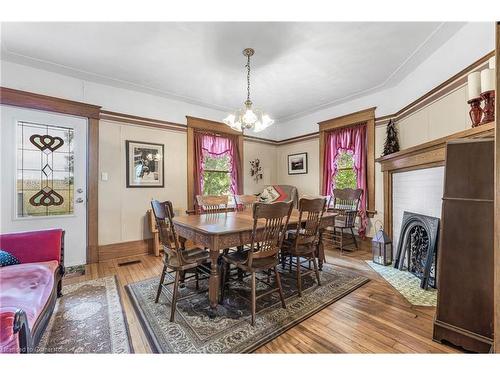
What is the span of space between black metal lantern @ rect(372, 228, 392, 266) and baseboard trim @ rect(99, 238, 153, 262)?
3.46 m

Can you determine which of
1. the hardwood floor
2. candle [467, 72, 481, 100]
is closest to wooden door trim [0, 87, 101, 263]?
the hardwood floor

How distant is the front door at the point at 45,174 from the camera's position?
2.87 metres

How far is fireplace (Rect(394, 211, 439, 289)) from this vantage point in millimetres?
2518

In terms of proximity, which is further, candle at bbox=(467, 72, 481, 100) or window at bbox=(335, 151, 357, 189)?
window at bbox=(335, 151, 357, 189)

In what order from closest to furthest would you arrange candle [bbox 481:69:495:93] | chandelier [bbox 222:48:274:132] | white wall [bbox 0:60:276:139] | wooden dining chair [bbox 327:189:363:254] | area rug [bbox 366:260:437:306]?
candle [bbox 481:69:495:93] → area rug [bbox 366:260:437:306] → chandelier [bbox 222:48:274:132] → white wall [bbox 0:60:276:139] → wooden dining chair [bbox 327:189:363:254]

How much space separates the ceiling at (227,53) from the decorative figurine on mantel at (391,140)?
66 centimetres

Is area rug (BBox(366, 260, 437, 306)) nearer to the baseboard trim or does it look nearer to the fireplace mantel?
the fireplace mantel

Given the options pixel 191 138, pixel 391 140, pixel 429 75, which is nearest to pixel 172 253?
pixel 191 138

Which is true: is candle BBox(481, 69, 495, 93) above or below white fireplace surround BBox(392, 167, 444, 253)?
above

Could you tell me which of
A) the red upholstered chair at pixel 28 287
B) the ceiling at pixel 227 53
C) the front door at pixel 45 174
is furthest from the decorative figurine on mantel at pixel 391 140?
the front door at pixel 45 174

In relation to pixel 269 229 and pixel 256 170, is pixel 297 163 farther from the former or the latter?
pixel 269 229

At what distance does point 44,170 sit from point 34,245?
153 cm
